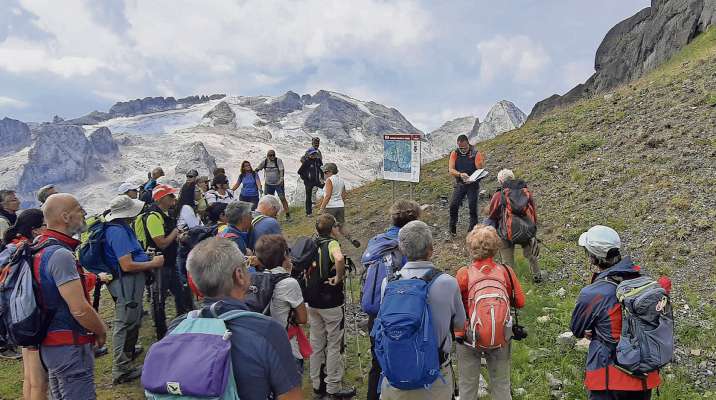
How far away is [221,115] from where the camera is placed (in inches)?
5197

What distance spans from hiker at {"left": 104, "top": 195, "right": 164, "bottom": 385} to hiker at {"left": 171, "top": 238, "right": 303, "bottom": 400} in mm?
3567

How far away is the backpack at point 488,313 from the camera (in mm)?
4137

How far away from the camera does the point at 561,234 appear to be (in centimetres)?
998

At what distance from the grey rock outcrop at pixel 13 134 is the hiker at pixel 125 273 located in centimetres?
14306

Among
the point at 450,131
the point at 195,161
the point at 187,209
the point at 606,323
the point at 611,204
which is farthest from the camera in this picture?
the point at 450,131

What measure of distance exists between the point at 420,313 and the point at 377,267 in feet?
3.64

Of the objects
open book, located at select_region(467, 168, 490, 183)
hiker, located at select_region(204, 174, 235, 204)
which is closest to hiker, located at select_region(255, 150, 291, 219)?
hiker, located at select_region(204, 174, 235, 204)

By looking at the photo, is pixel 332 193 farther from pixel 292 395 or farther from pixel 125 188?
pixel 292 395

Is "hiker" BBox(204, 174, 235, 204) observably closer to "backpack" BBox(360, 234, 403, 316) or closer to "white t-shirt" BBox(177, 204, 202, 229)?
"white t-shirt" BBox(177, 204, 202, 229)

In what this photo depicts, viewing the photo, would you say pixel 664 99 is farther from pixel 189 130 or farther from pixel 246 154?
pixel 189 130

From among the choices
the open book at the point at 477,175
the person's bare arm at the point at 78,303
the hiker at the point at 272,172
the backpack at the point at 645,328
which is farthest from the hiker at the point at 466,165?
the person's bare arm at the point at 78,303

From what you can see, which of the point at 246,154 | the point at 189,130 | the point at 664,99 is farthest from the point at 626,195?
the point at 189,130

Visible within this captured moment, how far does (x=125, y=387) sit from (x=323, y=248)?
3.26 meters

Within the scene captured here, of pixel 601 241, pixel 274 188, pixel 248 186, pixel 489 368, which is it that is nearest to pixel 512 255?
pixel 489 368
